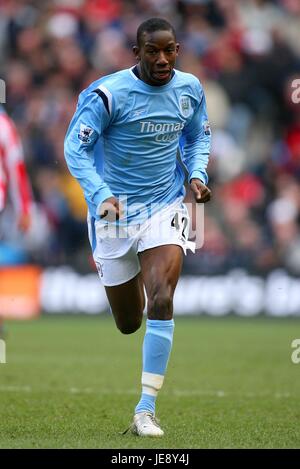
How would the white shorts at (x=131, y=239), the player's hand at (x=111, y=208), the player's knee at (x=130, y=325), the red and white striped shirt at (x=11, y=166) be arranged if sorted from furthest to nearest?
1. the red and white striped shirt at (x=11, y=166)
2. the player's knee at (x=130, y=325)
3. the white shorts at (x=131, y=239)
4. the player's hand at (x=111, y=208)

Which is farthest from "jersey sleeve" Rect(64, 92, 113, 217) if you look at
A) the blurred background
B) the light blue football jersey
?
the blurred background

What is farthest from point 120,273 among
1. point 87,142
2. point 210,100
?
point 210,100

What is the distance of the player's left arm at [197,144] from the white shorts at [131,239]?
0.22m

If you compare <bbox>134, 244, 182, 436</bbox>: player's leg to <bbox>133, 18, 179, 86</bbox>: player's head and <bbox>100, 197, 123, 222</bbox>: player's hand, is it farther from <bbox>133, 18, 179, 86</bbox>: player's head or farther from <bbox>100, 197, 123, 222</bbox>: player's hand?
<bbox>133, 18, 179, 86</bbox>: player's head

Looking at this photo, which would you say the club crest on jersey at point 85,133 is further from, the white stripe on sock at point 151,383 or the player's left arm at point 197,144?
the white stripe on sock at point 151,383

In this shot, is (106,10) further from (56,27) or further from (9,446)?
(9,446)

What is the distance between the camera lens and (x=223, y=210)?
1692 centimetres

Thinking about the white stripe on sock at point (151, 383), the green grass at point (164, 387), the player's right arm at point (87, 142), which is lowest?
the green grass at point (164, 387)

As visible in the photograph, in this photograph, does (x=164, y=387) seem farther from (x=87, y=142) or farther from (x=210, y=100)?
(x=210, y=100)

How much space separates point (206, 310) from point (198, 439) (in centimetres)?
941

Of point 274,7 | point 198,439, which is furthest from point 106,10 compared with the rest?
point 198,439

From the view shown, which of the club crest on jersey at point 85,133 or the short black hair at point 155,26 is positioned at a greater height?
the short black hair at point 155,26

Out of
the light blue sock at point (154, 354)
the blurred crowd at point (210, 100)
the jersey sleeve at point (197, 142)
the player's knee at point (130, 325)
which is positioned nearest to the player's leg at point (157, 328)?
the light blue sock at point (154, 354)

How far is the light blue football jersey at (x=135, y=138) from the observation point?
6793mm
